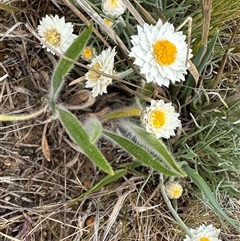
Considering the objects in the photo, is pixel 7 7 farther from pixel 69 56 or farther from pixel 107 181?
pixel 107 181

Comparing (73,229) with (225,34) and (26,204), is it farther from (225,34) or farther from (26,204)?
(225,34)

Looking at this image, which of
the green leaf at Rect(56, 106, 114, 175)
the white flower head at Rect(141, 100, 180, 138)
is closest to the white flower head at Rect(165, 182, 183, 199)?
the white flower head at Rect(141, 100, 180, 138)

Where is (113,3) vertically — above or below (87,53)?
above

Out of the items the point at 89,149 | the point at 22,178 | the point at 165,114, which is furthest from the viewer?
the point at 22,178

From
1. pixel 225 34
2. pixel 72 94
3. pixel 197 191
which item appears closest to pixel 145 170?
pixel 197 191

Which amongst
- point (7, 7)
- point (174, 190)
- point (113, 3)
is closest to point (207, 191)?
point (174, 190)

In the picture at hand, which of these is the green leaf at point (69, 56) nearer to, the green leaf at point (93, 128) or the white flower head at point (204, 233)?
the green leaf at point (93, 128)

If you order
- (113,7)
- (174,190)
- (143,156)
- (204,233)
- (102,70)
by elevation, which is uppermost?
(113,7)
